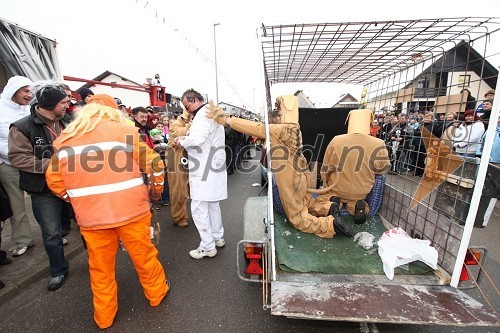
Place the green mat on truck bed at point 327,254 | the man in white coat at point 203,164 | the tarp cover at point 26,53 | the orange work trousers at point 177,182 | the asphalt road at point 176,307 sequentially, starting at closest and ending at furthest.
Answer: the asphalt road at point 176,307 < the green mat on truck bed at point 327,254 < the man in white coat at point 203,164 < the tarp cover at point 26,53 < the orange work trousers at point 177,182

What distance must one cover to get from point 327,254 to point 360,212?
898mm

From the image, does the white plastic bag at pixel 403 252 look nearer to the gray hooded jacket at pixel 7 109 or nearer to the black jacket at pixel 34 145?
the black jacket at pixel 34 145

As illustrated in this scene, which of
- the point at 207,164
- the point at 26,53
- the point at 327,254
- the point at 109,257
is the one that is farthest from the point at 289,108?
the point at 26,53

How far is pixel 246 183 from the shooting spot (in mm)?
7105

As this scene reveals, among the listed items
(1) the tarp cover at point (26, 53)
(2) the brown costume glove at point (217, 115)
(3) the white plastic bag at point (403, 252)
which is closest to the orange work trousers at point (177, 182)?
(2) the brown costume glove at point (217, 115)

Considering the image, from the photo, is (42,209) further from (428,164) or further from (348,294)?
(428,164)

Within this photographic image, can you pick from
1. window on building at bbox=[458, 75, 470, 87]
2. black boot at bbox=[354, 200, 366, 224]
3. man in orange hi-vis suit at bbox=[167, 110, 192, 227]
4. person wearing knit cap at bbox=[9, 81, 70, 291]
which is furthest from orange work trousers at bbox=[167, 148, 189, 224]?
window on building at bbox=[458, 75, 470, 87]

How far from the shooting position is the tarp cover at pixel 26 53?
10.5ft

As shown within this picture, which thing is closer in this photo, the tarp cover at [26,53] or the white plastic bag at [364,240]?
the white plastic bag at [364,240]

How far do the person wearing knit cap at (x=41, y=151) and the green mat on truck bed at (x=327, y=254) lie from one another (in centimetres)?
234

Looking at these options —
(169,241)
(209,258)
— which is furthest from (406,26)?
(169,241)

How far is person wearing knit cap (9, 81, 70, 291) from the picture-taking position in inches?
88.6

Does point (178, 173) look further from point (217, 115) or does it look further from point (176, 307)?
point (176, 307)

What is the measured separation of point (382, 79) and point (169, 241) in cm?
432
